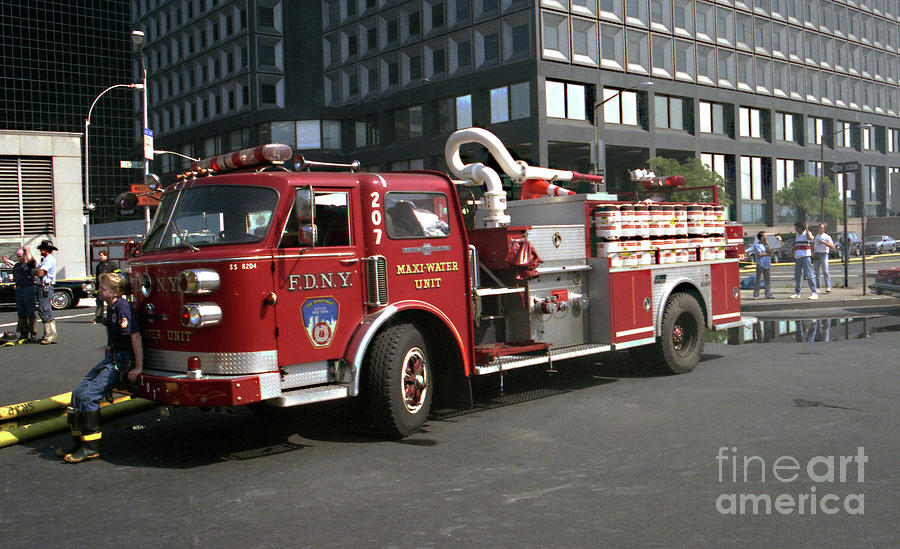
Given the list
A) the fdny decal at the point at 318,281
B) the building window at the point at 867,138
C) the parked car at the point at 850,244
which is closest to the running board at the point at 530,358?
the fdny decal at the point at 318,281

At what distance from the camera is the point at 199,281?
21.0 ft

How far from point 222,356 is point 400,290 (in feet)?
5.83

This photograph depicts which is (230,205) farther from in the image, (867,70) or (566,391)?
(867,70)

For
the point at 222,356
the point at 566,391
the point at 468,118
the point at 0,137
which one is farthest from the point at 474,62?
the point at 222,356

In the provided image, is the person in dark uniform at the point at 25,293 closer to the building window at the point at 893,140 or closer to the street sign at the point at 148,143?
the street sign at the point at 148,143

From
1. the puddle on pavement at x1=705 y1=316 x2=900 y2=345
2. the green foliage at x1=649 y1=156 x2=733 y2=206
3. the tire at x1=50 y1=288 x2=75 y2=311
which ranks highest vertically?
the green foliage at x1=649 y1=156 x2=733 y2=206

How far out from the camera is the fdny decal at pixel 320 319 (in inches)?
272

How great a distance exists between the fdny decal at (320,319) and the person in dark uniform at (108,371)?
148cm

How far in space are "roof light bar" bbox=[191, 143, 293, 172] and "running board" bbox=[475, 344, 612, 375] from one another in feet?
9.26

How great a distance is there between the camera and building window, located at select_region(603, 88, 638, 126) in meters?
46.5

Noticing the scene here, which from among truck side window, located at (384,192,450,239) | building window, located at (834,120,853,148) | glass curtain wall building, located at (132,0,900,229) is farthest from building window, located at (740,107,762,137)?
truck side window, located at (384,192,450,239)

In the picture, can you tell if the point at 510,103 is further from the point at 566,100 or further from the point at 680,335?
the point at 680,335

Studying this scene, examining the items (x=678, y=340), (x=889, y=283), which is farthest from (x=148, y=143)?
(x=889, y=283)

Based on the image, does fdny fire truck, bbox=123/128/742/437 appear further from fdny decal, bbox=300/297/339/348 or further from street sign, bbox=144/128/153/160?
street sign, bbox=144/128/153/160
